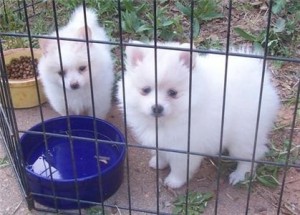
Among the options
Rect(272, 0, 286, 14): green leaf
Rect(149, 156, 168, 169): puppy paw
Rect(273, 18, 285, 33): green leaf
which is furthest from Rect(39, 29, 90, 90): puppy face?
Rect(272, 0, 286, 14): green leaf

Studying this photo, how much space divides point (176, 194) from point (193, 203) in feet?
0.34

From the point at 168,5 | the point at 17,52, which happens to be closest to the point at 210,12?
the point at 168,5

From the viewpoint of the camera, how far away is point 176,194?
7.44 ft

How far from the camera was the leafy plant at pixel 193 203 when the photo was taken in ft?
7.11

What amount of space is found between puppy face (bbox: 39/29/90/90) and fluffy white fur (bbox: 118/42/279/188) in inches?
14.1

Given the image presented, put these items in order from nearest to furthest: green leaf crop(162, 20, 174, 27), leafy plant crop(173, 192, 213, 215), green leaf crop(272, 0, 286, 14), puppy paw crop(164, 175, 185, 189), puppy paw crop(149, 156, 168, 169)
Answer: leafy plant crop(173, 192, 213, 215) < puppy paw crop(164, 175, 185, 189) < puppy paw crop(149, 156, 168, 169) < green leaf crop(162, 20, 174, 27) < green leaf crop(272, 0, 286, 14)

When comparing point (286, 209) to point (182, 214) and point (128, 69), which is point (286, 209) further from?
point (128, 69)

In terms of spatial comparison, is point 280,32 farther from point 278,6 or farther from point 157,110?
point 157,110

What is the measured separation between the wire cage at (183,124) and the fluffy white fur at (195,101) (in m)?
0.03

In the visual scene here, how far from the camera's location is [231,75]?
2.04 meters

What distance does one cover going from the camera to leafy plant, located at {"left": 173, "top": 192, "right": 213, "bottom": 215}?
2.17 metres

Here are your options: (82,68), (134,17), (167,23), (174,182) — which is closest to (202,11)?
(167,23)

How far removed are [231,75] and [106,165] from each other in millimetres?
672

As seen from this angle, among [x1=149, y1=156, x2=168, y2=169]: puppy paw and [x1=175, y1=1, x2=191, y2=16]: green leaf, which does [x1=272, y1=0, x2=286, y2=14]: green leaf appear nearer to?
[x1=175, y1=1, x2=191, y2=16]: green leaf
